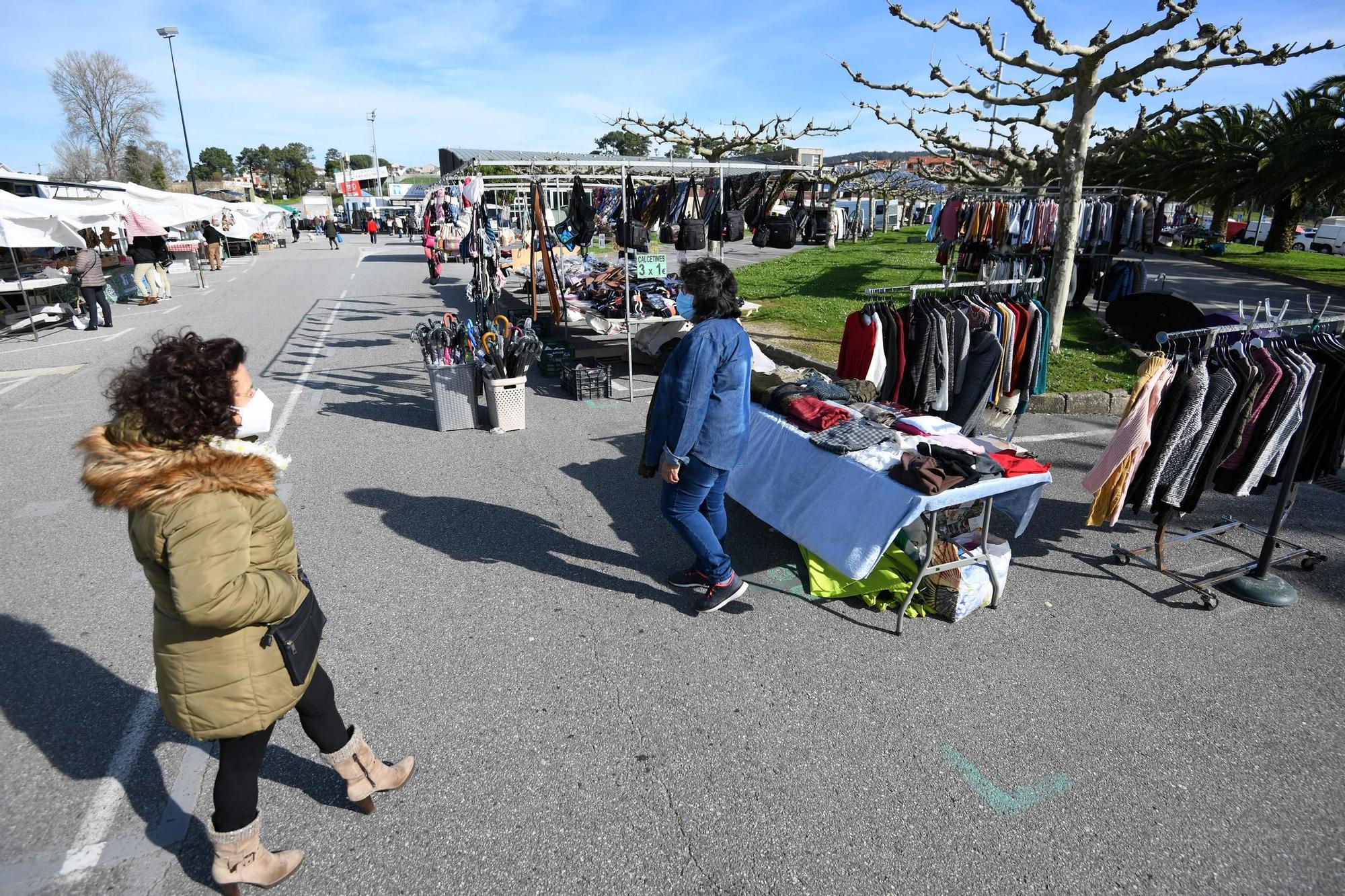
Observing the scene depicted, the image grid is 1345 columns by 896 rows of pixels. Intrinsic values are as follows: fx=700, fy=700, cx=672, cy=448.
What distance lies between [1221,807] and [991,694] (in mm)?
891

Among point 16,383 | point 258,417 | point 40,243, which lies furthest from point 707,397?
point 40,243

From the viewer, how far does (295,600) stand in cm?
214

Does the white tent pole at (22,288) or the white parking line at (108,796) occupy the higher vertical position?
the white tent pole at (22,288)

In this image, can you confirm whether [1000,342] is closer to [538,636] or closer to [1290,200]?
[538,636]

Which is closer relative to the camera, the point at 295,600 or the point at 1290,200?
the point at 295,600

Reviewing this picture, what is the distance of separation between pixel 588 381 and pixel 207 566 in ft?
20.8

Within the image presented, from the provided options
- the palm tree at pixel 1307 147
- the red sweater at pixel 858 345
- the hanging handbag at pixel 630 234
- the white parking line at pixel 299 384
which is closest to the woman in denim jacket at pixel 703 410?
the red sweater at pixel 858 345

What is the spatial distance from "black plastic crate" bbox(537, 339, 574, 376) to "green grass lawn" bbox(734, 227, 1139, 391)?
3.28 metres

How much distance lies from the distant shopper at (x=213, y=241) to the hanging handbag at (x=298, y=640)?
2662 cm

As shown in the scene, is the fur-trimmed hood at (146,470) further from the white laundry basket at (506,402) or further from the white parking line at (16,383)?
the white parking line at (16,383)

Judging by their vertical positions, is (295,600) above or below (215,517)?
below

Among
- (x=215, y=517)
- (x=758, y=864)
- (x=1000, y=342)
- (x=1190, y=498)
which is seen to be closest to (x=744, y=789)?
(x=758, y=864)

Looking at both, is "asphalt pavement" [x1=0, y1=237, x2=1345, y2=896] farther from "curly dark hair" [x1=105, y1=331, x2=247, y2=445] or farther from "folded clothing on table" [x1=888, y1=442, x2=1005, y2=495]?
"curly dark hair" [x1=105, y1=331, x2=247, y2=445]

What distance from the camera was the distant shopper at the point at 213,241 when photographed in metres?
23.6
